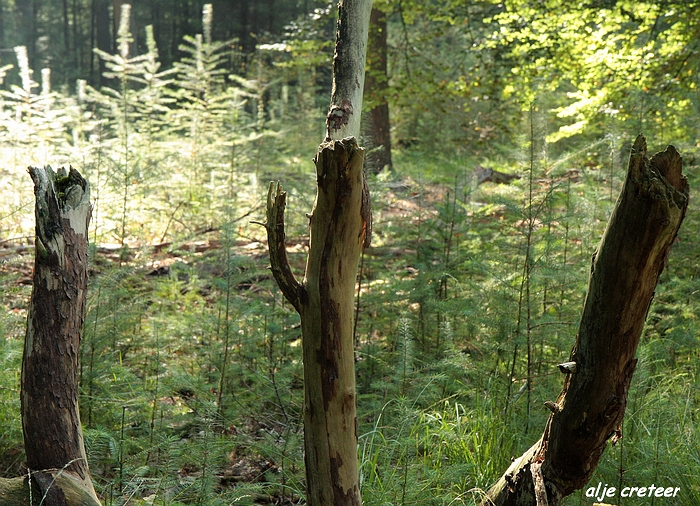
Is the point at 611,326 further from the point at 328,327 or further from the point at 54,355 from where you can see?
the point at 54,355

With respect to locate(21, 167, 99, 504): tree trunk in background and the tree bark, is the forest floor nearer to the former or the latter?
locate(21, 167, 99, 504): tree trunk in background

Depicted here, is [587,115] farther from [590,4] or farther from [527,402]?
[527,402]

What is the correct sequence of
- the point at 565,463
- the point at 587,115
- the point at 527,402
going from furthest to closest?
the point at 587,115 < the point at 527,402 < the point at 565,463

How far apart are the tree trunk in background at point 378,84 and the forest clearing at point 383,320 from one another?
5.86 ft

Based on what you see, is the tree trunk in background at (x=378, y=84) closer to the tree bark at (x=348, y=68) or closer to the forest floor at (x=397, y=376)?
the forest floor at (x=397, y=376)

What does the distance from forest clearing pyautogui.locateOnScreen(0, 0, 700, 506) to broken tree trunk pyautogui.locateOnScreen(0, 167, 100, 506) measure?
2cm

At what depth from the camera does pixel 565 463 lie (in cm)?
255

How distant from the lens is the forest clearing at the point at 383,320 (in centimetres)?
260

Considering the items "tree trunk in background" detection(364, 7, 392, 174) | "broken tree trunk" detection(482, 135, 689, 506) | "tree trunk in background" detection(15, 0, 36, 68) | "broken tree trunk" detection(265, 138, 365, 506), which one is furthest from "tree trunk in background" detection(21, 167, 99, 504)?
"tree trunk in background" detection(15, 0, 36, 68)

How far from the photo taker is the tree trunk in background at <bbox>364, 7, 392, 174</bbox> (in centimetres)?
1006

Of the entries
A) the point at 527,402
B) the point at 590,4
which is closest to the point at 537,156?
the point at 527,402

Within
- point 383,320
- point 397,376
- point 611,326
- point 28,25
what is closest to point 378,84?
point 383,320

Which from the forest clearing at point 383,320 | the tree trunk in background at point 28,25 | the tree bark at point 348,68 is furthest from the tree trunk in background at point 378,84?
the tree trunk in background at point 28,25

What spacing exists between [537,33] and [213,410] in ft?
23.9
